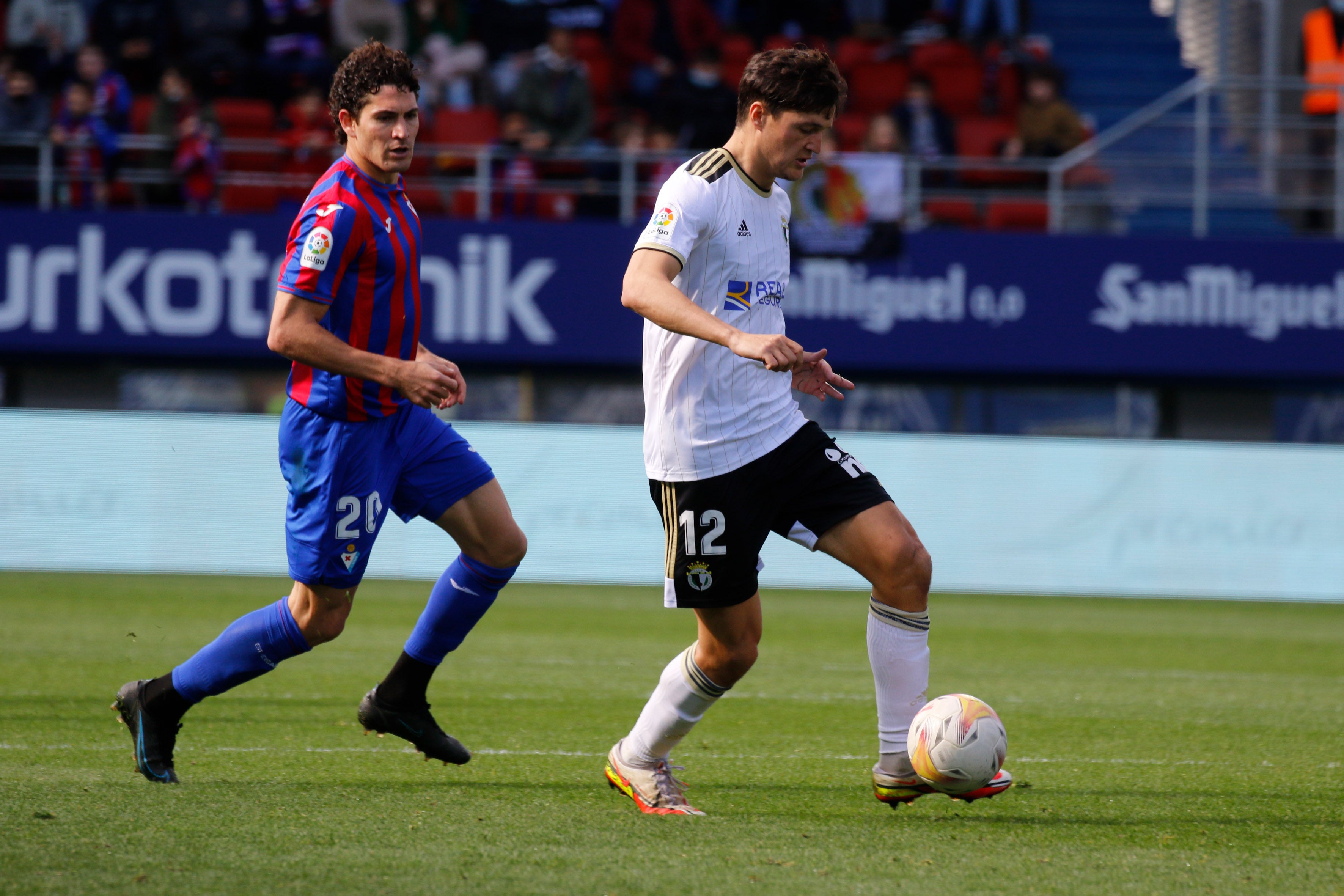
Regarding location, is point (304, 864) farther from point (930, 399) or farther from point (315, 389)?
point (930, 399)

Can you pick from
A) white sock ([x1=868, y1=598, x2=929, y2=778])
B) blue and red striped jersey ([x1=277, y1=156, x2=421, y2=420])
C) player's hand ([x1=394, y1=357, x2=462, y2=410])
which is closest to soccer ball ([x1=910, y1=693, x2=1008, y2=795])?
white sock ([x1=868, y1=598, x2=929, y2=778])

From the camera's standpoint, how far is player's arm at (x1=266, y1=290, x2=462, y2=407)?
405cm

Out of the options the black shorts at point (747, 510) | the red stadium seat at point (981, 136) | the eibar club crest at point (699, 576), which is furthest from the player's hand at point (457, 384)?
the red stadium seat at point (981, 136)

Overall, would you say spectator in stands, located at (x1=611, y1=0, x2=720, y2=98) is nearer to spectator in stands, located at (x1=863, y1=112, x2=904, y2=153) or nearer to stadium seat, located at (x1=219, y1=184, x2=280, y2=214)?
spectator in stands, located at (x1=863, y1=112, x2=904, y2=153)

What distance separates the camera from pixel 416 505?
181 inches

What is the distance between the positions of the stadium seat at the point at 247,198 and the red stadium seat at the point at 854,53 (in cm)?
644

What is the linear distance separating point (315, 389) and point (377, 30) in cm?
1228

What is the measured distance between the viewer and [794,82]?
159 inches

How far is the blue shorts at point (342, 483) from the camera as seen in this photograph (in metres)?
4.29

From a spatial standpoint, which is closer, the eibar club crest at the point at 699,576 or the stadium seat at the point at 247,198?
the eibar club crest at the point at 699,576

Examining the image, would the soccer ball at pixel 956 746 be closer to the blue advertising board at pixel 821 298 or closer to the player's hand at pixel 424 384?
the player's hand at pixel 424 384

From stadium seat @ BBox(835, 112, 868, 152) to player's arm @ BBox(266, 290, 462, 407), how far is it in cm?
1175

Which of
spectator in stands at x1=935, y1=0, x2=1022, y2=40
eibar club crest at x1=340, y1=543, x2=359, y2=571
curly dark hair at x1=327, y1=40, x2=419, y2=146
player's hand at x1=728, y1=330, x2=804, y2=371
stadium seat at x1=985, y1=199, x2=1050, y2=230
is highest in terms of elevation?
spectator in stands at x1=935, y1=0, x2=1022, y2=40

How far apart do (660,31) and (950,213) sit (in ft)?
13.7
